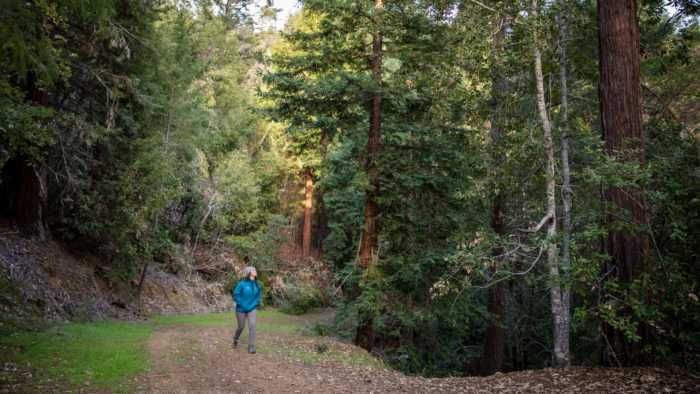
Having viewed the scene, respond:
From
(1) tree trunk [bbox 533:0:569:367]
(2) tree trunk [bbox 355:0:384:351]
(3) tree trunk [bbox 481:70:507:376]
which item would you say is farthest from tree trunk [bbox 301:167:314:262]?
(1) tree trunk [bbox 533:0:569:367]

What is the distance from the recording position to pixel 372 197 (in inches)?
431

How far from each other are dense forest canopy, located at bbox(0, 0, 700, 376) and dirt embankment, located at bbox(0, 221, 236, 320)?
1.74ft

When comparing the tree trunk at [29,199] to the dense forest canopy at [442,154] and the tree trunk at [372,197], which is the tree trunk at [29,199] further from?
the tree trunk at [372,197]

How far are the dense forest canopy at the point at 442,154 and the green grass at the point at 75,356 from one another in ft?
10.1

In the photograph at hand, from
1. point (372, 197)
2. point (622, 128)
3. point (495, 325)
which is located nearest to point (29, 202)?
point (372, 197)

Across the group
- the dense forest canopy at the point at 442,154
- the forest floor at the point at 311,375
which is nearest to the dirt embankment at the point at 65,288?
the dense forest canopy at the point at 442,154

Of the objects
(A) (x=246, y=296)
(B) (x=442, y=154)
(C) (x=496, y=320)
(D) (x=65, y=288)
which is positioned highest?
(B) (x=442, y=154)

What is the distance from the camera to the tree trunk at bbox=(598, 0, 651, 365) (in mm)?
6145

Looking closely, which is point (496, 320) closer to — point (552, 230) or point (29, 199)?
point (552, 230)

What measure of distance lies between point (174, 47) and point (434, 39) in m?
10.6

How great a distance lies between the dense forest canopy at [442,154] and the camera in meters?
6.12

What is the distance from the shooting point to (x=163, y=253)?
17.6m

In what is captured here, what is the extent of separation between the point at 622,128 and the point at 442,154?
4.61 meters

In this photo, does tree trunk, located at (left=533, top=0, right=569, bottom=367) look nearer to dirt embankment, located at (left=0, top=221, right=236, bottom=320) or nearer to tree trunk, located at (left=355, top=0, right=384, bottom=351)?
tree trunk, located at (left=355, top=0, right=384, bottom=351)
